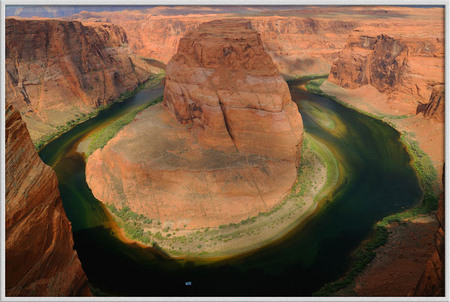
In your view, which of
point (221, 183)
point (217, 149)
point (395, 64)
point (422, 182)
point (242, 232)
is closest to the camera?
point (242, 232)

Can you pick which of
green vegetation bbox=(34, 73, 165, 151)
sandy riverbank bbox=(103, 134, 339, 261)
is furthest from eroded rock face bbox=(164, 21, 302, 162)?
green vegetation bbox=(34, 73, 165, 151)

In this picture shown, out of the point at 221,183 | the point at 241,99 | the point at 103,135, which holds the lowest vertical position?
the point at 103,135

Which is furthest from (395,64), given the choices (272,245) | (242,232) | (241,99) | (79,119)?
(79,119)

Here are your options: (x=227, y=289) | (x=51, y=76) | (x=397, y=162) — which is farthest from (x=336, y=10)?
(x=227, y=289)

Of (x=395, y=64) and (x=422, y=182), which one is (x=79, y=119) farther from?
(x=395, y=64)

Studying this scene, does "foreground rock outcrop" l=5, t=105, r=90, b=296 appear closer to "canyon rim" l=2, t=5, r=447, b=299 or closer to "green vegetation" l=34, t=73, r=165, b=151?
"canyon rim" l=2, t=5, r=447, b=299

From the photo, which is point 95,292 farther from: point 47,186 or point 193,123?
point 193,123
